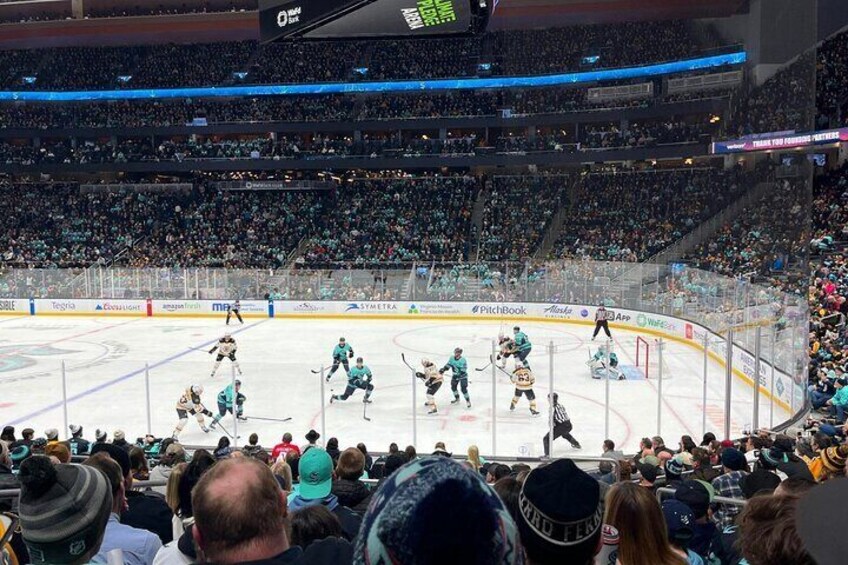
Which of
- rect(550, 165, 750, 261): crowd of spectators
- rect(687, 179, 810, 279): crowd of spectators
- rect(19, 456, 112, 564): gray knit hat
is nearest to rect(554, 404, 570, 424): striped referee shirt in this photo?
rect(687, 179, 810, 279): crowd of spectators

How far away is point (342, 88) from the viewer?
42.0 meters

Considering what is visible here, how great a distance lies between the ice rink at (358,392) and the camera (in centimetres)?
1304

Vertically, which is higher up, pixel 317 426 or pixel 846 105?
pixel 846 105

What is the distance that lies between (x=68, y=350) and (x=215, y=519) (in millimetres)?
22901

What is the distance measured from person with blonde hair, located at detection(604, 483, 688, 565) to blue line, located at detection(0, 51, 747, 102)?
37161 millimetres

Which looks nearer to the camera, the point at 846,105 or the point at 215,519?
the point at 215,519

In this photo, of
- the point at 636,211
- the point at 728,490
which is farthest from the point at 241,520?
the point at 636,211

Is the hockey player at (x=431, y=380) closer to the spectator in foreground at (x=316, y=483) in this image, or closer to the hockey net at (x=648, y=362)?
the hockey net at (x=648, y=362)

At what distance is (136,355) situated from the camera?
2134cm

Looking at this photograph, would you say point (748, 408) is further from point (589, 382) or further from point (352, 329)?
point (352, 329)

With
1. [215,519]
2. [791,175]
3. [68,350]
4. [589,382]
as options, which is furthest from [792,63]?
[68,350]

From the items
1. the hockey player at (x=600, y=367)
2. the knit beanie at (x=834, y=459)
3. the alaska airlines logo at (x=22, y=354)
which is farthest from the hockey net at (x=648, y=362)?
the alaska airlines logo at (x=22, y=354)

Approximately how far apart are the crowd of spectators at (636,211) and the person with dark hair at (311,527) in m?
26.3

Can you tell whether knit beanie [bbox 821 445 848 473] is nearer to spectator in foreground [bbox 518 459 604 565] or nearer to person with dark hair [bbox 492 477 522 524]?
person with dark hair [bbox 492 477 522 524]
